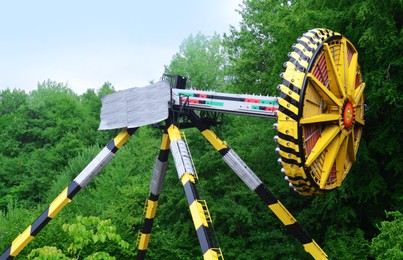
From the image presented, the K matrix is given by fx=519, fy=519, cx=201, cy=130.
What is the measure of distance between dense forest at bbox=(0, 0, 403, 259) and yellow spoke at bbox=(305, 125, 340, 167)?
6.85 ft

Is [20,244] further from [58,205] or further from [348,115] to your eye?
[348,115]

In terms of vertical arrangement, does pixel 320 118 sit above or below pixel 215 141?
above

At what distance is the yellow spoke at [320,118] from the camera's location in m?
11.0

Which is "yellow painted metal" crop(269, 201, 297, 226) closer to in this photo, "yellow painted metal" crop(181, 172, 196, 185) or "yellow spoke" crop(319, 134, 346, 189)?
→ "yellow spoke" crop(319, 134, 346, 189)

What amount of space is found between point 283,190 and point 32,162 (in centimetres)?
2915

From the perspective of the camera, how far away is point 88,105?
51344 millimetres

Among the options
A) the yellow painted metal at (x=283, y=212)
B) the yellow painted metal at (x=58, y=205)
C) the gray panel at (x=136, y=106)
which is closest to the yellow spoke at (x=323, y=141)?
the yellow painted metal at (x=283, y=212)

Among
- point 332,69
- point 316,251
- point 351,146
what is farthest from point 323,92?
point 316,251

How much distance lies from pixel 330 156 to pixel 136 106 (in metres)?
5.84

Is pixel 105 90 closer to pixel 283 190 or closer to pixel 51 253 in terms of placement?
pixel 283 190

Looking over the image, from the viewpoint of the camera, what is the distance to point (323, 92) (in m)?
11.6

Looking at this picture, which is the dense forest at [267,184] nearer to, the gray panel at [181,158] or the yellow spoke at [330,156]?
the gray panel at [181,158]

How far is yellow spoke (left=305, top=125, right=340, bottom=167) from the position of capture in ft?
37.3

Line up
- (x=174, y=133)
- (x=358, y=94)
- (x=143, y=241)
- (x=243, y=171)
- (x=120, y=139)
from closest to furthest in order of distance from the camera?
(x=358, y=94)
(x=174, y=133)
(x=243, y=171)
(x=120, y=139)
(x=143, y=241)
